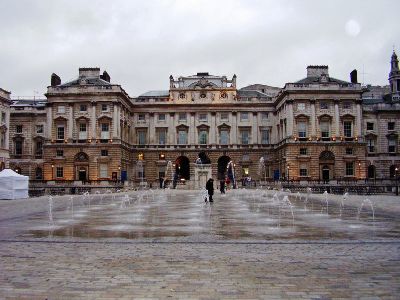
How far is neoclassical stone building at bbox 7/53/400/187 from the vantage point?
74312mm

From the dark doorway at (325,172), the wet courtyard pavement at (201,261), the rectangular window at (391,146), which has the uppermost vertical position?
the rectangular window at (391,146)

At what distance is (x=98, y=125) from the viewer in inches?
2960

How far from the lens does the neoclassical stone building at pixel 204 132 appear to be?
74.3 m

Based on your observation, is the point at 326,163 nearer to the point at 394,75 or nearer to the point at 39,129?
the point at 394,75

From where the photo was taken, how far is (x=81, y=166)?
2968 inches

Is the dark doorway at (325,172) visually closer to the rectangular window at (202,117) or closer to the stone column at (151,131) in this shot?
the rectangular window at (202,117)

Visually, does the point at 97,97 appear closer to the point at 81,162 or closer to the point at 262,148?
the point at 81,162

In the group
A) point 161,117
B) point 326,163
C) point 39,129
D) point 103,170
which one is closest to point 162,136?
point 161,117

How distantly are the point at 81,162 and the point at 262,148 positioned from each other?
3014 cm

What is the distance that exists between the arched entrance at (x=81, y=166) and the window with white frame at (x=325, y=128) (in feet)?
117

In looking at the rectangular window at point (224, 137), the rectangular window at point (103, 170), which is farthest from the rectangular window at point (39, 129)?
the rectangular window at point (224, 137)

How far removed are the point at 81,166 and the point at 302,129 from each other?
33686 millimetres

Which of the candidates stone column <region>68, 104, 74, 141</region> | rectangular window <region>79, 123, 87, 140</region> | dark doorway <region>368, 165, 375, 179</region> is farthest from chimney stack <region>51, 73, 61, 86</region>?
dark doorway <region>368, 165, 375, 179</region>

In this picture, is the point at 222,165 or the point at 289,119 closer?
the point at 289,119
